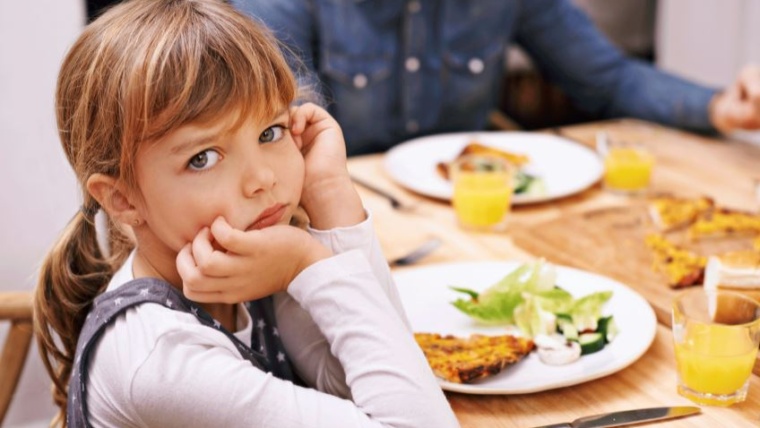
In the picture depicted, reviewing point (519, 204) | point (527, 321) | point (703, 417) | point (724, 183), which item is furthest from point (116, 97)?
point (724, 183)

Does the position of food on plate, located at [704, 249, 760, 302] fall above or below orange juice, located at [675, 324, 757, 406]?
below

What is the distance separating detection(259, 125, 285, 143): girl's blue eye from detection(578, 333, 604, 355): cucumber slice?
49 centimetres

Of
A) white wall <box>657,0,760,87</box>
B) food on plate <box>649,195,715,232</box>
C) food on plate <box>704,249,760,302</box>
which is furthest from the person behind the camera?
white wall <box>657,0,760,87</box>

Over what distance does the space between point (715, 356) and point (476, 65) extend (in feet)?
5.45

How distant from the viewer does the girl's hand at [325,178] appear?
1.18 metres


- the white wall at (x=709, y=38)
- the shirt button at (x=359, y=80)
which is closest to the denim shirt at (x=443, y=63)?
the shirt button at (x=359, y=80)

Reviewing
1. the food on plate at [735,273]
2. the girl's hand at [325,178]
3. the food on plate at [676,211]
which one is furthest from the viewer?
the food on plate at [676,211]

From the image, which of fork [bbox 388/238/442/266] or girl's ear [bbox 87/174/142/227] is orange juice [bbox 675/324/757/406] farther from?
girl's ear [bbox 87/174/142/227]

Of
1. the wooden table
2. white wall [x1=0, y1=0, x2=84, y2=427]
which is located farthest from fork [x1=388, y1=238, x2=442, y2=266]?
white wall [x1=0, y1=0, x2=84, y2=427]

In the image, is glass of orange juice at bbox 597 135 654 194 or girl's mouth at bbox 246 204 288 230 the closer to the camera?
girl's mouth at bbox 246 204 288 230

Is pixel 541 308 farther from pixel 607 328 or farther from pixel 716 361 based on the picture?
pixel 716 361

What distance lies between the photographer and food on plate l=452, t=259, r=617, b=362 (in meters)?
1.24

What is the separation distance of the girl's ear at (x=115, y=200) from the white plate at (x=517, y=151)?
2.95 ft

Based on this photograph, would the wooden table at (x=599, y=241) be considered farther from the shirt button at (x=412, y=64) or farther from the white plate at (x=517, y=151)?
the shirt button at (x=412, y=64)
